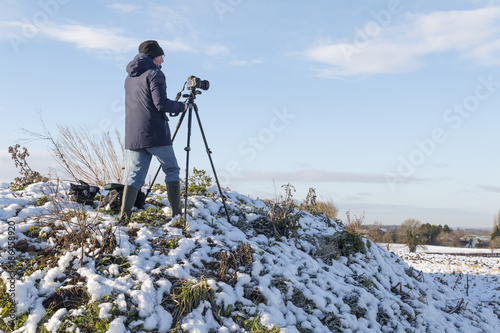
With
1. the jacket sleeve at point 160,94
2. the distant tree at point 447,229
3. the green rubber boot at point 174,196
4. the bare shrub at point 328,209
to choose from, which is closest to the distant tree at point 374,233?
the bare shrub at point 328,209

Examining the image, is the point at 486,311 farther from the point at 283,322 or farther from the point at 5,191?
the point at 5,191

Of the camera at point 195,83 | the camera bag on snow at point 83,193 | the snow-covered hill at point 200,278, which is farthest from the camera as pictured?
the camera bag on snow at point 83,193

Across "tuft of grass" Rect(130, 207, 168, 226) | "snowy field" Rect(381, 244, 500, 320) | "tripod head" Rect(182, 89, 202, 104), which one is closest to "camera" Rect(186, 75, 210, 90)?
"tripod head" Rect(182, 89, 202, 104)

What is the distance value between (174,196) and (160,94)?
1582 millimetres

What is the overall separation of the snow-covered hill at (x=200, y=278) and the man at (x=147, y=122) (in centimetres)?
57

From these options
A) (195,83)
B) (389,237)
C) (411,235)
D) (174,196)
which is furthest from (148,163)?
(389,237)

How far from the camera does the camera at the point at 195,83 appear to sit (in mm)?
6391

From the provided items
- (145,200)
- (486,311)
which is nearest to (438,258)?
(486,311)

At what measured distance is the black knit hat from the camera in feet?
20.4

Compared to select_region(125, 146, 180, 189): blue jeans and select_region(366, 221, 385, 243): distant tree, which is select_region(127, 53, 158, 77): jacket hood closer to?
select_region(125, 146, 180, 189): blue jeans

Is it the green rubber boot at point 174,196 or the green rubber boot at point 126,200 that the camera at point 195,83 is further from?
the green rubber boot at point 126,200

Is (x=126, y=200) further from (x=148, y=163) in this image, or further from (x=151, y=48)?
(x=151, y=48)

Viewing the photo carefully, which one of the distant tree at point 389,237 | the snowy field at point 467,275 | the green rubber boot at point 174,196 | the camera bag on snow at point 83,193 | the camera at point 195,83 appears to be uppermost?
the camera at point 195,83

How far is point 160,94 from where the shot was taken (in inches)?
231
